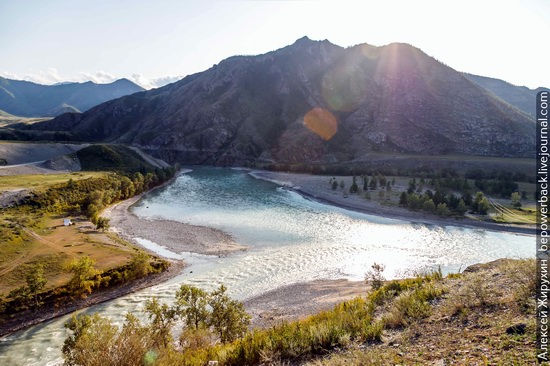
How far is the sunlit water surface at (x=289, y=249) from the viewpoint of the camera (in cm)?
3052

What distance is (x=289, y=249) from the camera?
48.5 meters

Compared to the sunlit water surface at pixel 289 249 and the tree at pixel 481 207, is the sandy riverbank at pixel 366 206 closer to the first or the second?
the sunlit water surface at pixel 289 249

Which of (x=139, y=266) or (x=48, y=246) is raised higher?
(x=48, y=246)

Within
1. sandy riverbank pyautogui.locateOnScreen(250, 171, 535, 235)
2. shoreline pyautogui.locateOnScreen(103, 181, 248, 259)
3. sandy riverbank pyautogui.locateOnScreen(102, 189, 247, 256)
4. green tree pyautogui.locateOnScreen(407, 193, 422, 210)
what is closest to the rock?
shoreline pyautogui.locateOnScreen(103, 181, 248, 259)

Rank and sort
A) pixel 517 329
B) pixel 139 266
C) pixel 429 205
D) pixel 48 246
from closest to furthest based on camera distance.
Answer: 1. pixel 517 329
2. pixel 139 266
3. pixel 48 246
4. pixel 429 205

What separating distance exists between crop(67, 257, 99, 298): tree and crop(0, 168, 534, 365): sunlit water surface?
272cm

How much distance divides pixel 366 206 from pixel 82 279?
63585mm

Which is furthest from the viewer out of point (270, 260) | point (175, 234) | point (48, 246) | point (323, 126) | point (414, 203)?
point (323, 126)

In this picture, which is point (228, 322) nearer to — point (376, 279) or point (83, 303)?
point (376, 279)

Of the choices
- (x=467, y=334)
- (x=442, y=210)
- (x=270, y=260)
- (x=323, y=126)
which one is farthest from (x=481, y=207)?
(x=323, y=126)

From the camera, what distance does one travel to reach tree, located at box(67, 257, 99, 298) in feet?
105

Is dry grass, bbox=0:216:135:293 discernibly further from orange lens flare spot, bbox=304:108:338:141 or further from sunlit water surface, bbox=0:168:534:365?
orange lens flare spot, bbox=304:108:338:141

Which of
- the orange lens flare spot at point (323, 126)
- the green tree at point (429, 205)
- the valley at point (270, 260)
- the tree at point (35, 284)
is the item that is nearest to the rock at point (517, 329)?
the valley at point (270, 260)

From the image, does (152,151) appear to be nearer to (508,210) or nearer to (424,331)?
(508,210)
